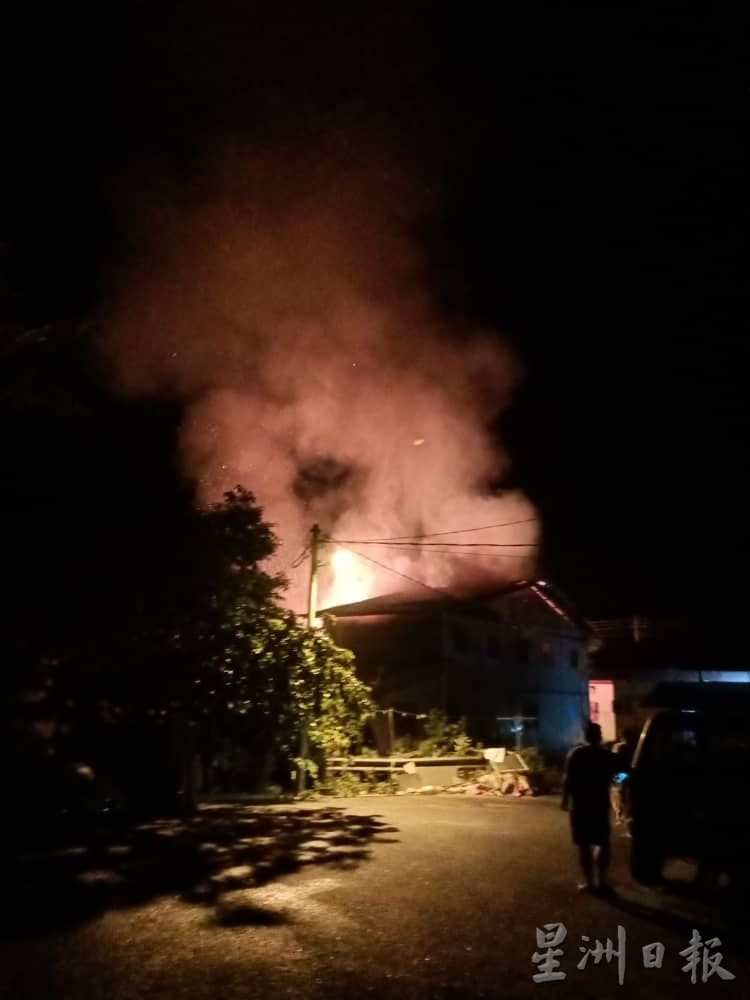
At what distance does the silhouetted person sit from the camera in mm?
6895

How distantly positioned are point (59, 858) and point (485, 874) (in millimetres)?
4874

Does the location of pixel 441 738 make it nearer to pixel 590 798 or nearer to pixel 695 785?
pixel 590 798

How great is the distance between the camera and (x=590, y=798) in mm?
6910

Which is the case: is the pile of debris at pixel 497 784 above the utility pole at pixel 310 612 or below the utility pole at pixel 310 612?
below

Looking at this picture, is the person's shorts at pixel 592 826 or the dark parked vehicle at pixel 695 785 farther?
the person's shorts at pixel 592 826

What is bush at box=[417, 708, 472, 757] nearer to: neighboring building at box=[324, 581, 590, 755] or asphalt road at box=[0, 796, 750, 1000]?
neighboring building at box=[324, 581, 590, 755]

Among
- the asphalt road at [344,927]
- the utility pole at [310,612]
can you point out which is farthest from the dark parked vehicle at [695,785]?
the utility pole at [310,612]

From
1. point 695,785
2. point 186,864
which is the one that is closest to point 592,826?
point 695,785

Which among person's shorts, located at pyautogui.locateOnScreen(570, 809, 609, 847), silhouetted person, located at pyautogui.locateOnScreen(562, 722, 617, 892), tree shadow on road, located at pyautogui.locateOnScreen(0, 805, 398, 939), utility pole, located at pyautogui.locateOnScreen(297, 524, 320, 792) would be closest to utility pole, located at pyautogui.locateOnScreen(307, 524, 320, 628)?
utility pole, located at pyautogui.locateOnScreen(297, 524, 320, 792)

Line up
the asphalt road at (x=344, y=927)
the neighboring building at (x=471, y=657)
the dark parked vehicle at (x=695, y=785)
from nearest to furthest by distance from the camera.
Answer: the asphalt road at (x=344, y=927) → the dark parked vehicle at (x=695, y=785) → the neighboring building at (x=471, y=657)

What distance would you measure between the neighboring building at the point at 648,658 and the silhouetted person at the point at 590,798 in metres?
22.3

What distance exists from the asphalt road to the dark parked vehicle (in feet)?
1.65

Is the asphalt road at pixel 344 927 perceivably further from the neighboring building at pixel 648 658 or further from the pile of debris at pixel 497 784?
the neighboring building at pixel 648 658

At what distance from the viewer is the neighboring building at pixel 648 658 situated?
2947cm
